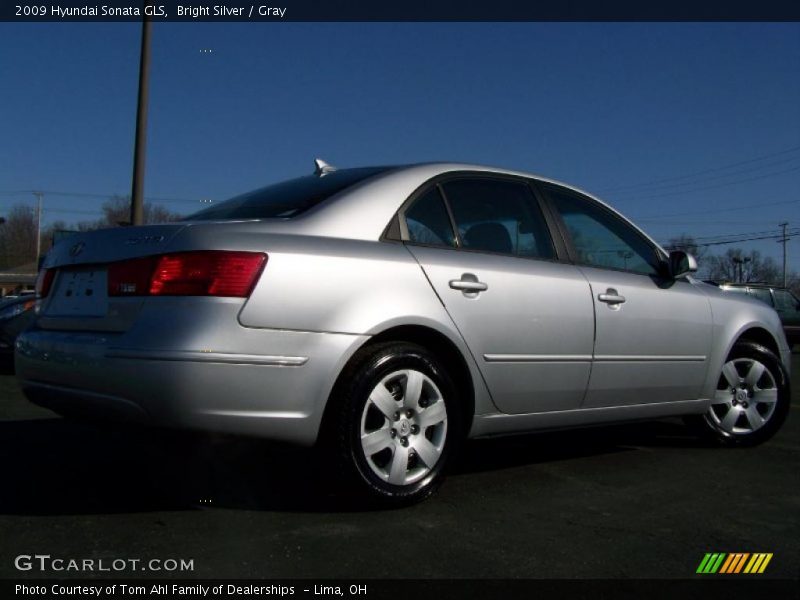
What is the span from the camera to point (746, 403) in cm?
527

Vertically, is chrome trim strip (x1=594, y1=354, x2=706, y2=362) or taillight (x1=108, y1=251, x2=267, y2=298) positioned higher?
taillight (x1=108, y1=251, x2=267, y2=298)

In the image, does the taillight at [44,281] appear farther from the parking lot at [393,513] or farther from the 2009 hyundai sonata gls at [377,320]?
the parking lot at [393,513]

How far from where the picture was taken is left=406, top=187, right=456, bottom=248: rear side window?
3768 mm

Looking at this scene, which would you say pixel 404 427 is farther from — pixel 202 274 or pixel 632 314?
pixel 632 314

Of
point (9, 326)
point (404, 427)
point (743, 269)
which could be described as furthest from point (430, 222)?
point (743, 269)

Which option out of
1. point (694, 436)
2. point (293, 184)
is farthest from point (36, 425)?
point (694, 436)

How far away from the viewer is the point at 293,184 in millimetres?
4207

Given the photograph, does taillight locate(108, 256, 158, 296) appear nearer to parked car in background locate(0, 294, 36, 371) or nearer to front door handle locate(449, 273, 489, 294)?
front door handle locate(449, 273, 489, 294)

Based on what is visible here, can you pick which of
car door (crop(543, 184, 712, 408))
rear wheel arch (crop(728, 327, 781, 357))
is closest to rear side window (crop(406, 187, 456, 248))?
car door (crop(543, 184, 712, 408))

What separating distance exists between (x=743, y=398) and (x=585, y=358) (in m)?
1.64

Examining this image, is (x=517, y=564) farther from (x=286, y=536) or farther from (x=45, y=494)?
(x=45, y=494)

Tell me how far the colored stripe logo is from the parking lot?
0.04 m

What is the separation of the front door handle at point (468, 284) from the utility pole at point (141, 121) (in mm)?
8624

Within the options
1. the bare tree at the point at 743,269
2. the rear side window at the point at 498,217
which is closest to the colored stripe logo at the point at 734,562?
the rear side window at the point at 498,217
